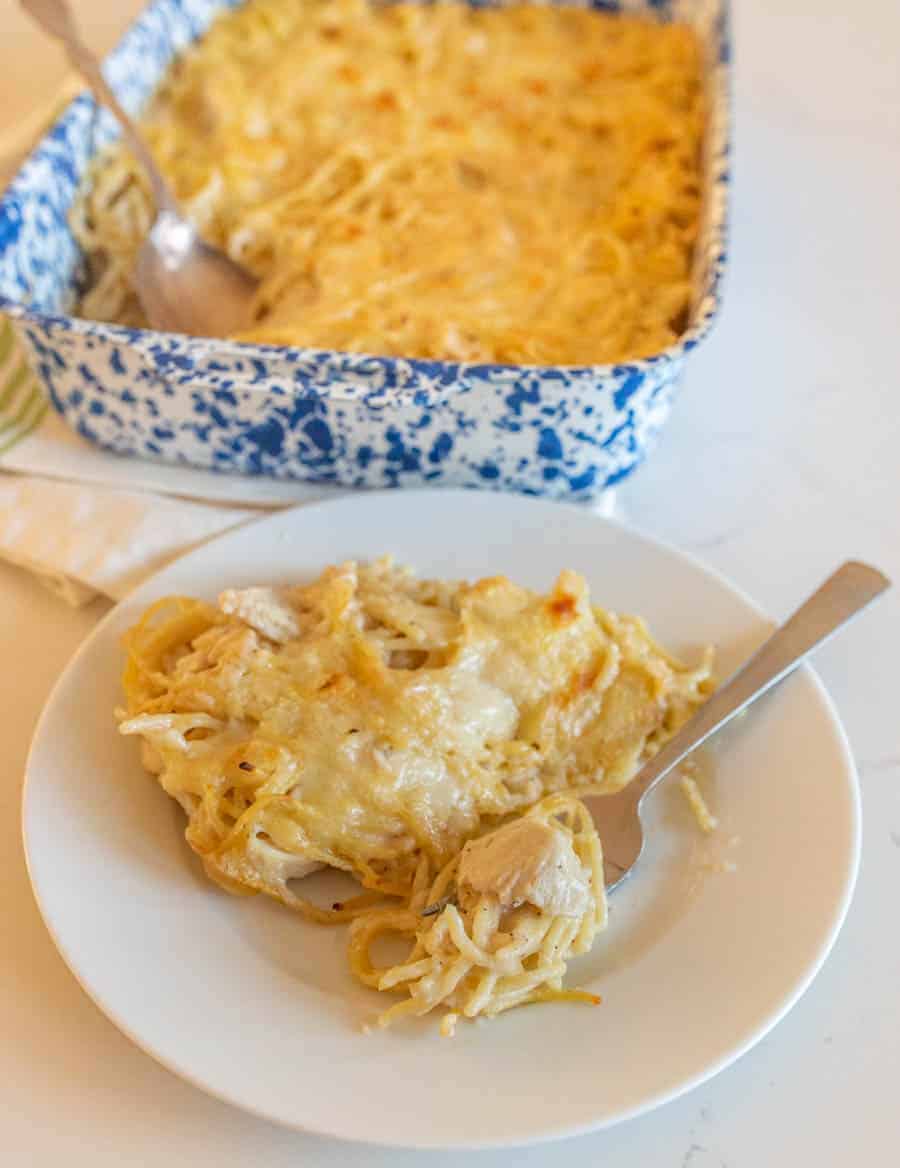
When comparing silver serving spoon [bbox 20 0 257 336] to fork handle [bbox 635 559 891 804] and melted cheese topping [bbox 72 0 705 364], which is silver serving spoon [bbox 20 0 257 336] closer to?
melted cheese topping [bbox 72 0 705 364]

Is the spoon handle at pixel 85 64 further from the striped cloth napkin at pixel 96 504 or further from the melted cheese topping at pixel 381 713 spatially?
the melted cheese topping at pixel 381 713

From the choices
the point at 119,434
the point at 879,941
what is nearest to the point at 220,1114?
the point at 879,941

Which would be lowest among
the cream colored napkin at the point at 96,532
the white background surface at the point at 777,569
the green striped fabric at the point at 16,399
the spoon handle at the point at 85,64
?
the white background surface at the point at 777,569

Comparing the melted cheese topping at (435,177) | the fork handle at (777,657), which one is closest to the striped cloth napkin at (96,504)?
the melted cheese topping at (435,177)

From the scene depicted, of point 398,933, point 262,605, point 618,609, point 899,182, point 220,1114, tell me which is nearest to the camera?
point 220,1114

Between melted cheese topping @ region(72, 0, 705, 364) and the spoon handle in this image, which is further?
the spoon handle

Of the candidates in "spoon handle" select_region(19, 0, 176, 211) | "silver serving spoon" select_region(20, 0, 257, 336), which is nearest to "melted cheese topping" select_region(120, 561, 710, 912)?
"silver serving spoon" select_region(20, 0, 257, 336)

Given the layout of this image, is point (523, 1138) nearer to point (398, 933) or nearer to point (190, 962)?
point (398, 933)

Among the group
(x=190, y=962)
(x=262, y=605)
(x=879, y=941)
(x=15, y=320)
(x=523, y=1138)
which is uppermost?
(x=15, y=320)
